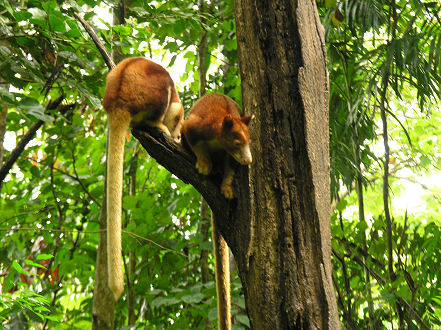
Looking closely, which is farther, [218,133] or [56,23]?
[56,23]

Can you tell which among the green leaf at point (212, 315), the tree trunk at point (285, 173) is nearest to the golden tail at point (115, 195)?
the tree trunk at point (285, 173)

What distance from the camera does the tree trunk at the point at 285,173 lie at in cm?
190

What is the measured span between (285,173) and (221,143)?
607 mm

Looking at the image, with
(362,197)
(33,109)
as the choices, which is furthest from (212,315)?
(33,109)

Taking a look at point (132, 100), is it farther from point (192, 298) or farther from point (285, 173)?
point (192, 298)

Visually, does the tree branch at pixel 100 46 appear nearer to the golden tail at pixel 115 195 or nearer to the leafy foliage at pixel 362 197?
the golden tail at pixel 115 195

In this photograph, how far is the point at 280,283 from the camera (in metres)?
1.92

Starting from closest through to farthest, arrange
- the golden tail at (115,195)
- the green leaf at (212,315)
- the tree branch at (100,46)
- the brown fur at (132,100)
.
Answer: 1. the golden tail at (115,195)
2. the brown fur at (132,100)
3. the tree branch at (100,46)
4. the green leaf at (212,315)

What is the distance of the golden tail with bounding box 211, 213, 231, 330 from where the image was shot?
2383mm

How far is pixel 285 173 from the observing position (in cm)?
203

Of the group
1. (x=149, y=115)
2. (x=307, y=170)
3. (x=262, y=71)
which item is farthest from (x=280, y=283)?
(x=149, y=115)

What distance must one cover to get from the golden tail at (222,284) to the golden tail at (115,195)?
571 millimetres

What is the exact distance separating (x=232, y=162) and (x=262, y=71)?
522 mm

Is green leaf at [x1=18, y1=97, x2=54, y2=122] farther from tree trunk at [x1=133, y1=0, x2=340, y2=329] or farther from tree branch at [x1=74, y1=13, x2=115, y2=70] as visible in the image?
tree trunk at [x1=133, y1=0, x2=340, y2=329]
